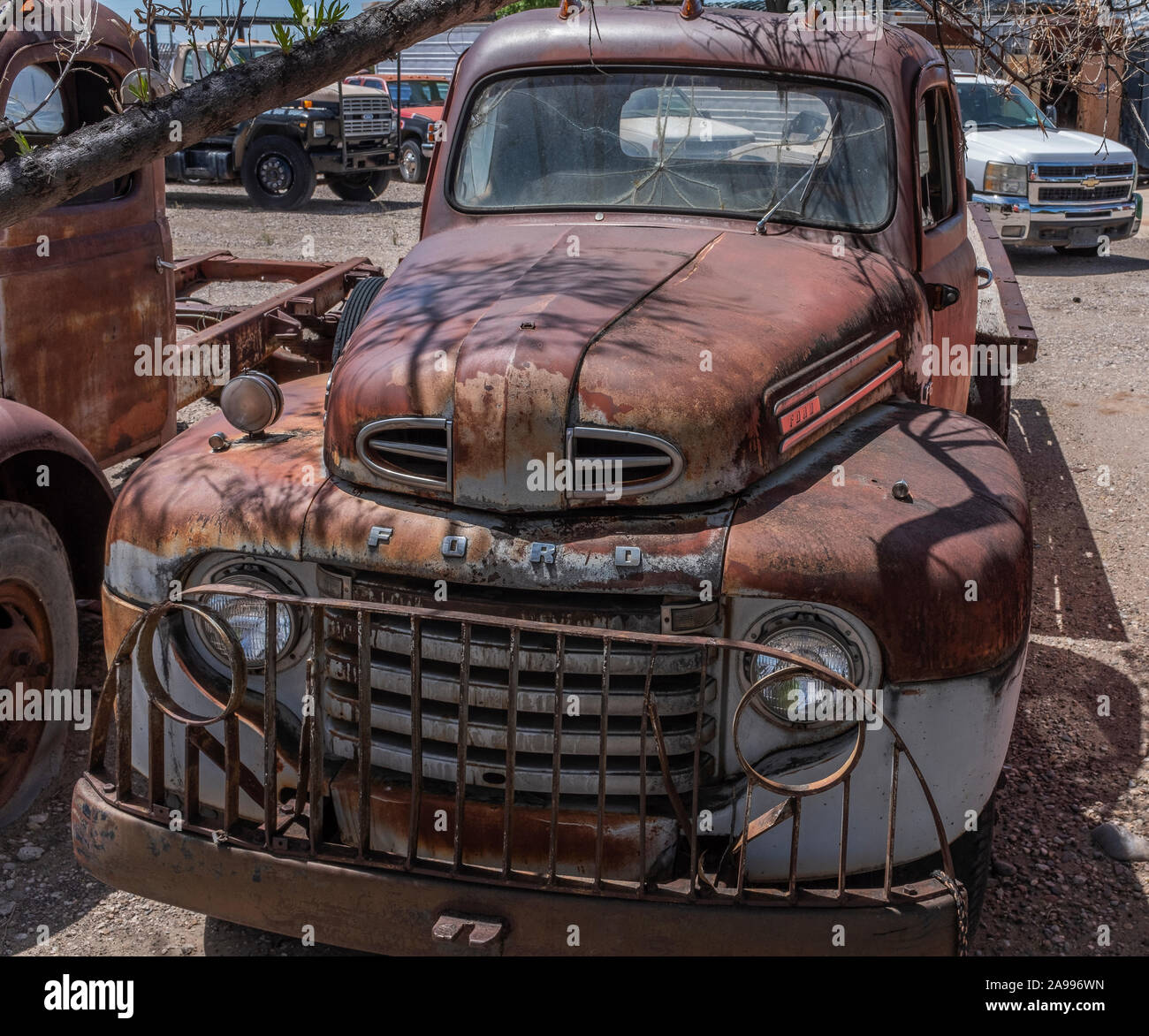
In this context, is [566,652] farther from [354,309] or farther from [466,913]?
[354,309]

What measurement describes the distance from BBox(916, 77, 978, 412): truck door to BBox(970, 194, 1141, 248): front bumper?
29.0 ft

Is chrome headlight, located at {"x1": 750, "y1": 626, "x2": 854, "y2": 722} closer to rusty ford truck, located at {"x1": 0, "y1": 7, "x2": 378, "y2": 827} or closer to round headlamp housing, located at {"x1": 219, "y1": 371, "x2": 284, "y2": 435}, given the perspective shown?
round headlamp housing, located at {"x1": 219, "y1": 371, "x2": 284, "y2": 435}

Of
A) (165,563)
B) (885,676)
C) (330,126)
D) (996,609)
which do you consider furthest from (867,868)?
(330,126)

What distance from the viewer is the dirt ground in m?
3.36

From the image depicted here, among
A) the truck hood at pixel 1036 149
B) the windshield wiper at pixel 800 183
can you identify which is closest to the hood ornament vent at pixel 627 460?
the windshield wiper at pixel 800 183

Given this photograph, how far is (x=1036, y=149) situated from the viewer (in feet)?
42.8

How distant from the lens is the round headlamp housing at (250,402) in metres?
3.12

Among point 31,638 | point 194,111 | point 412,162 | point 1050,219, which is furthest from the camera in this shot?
point 412,162

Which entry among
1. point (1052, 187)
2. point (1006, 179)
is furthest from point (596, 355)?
point (1052, 187)

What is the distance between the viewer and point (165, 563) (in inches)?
112

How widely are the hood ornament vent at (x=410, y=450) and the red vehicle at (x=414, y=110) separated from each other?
1673cm

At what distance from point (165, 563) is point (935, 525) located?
1.69 metres

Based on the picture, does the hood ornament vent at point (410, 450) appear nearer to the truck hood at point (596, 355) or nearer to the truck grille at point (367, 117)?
the truck hood at point (596, 355)

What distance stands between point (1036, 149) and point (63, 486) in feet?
37.9
